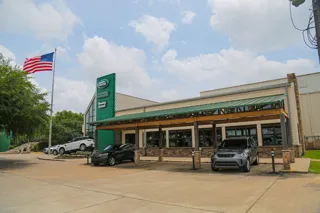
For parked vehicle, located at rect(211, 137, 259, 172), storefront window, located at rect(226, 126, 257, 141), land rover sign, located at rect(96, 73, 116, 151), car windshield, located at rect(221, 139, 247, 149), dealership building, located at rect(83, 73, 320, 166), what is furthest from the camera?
land rover sign, located at rect(96, 73, 116, 151)

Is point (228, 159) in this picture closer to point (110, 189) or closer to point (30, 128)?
point (110, 189)

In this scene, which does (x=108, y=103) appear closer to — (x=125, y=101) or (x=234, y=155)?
(x=125, y=101)

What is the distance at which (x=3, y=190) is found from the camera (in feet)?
28.0

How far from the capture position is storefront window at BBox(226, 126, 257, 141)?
20.7 m

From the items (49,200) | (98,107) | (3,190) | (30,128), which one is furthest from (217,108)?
(98,107)

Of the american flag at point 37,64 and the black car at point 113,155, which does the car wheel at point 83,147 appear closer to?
the american flag at point 37,64

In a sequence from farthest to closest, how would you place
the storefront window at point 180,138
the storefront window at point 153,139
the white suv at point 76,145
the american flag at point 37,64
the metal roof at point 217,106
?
1. the white suv at point 76,145
2. the storefront window at point 153,139
3. the storefront window at point 180,138
4. the american flag at point 37,64
5. the metal roof at point 217,106

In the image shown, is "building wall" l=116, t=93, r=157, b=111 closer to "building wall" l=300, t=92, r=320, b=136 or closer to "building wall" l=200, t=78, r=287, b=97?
"building wall" l=200, t=78, r=287, b=97

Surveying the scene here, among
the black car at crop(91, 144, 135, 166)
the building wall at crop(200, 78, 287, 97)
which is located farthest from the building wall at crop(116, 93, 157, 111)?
the black car at crop(91, 144, 135, 166)

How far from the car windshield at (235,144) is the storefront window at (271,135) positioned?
26.5 feet

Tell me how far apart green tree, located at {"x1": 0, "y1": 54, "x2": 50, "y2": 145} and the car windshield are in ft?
47.4

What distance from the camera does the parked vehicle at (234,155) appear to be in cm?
1140

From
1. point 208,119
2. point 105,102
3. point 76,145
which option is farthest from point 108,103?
point 208,119

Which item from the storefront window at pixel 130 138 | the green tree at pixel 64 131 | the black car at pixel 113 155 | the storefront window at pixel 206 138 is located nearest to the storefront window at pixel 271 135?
the storefront window at pixel 206 138
